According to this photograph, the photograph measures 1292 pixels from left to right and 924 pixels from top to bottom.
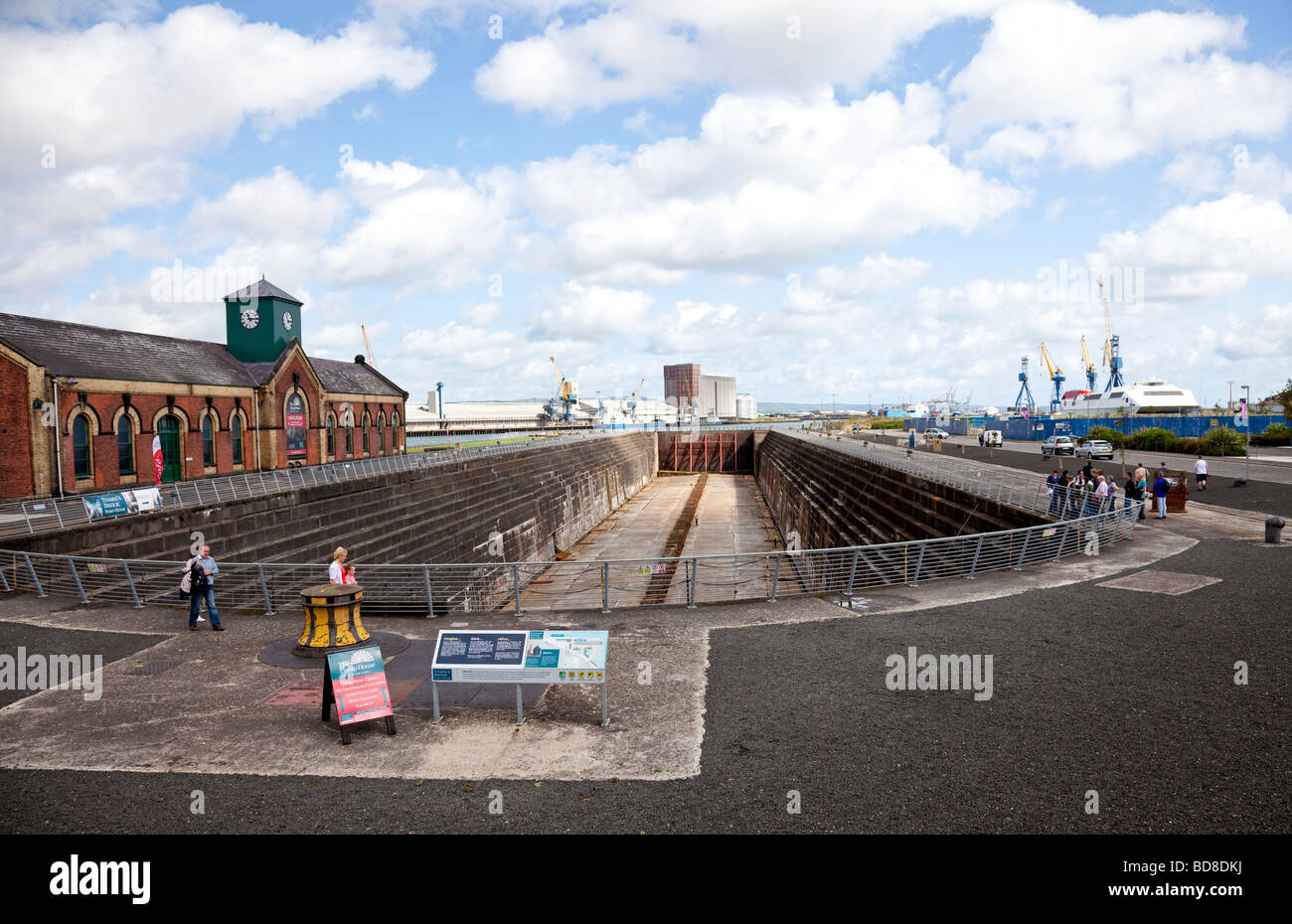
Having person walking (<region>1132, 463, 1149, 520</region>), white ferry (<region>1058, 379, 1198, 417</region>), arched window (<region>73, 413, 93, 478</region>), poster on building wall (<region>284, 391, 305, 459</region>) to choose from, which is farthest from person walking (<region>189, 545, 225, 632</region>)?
white ferry (<region>1058, 379, 1198, 417</region>)

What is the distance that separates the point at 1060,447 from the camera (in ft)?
173

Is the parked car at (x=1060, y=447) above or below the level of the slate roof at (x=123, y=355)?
below

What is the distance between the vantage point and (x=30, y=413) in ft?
94.4

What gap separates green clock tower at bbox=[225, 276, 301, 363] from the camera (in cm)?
4800

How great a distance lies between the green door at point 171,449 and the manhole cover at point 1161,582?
40041mm

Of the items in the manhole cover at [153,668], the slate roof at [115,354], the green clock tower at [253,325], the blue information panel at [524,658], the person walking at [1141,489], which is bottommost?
the manhole cover at [153,668]

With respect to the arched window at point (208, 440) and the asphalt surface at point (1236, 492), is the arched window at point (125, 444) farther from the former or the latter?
the asphalt surface at point (1236, 492)

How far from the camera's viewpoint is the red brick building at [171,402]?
28891 mm

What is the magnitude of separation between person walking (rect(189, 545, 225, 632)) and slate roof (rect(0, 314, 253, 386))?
23.6 meters

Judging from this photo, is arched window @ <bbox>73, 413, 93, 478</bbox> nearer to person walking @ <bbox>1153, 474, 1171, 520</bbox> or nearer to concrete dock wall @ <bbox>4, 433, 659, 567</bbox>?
concrete dock wall @ <bbox>4, 433, 659, 567</bbox>

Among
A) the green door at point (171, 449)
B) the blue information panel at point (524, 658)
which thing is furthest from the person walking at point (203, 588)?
the green door at point (171, 449)
